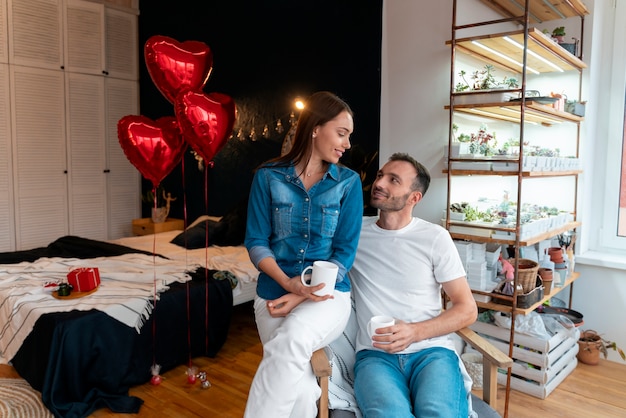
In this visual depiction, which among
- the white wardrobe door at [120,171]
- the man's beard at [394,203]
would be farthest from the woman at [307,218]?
the white wardrobe door at [120,171]

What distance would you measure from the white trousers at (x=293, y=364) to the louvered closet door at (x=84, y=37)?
4.62m

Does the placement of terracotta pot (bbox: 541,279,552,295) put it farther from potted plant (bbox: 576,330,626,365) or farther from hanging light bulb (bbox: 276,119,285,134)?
→ hanging light bulb (bbox: 276,119,285,134)

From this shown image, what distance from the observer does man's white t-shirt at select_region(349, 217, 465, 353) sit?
5.96 feet

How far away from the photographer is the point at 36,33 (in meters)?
4.81

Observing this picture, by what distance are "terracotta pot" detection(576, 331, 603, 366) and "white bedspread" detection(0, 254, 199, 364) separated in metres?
2.56

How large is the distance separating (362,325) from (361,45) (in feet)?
7.40

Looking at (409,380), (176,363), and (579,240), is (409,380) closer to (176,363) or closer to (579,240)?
(176,363)

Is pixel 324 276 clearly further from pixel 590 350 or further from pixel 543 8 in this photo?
pixel 543 8

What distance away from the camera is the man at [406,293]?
1.65 metres

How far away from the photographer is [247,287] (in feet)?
11.1

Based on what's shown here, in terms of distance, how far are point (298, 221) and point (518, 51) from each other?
1849 millimetres

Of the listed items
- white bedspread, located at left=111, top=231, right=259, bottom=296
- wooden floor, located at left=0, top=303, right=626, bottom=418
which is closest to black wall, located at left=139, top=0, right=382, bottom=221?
white bedspread, located at left=111, top=231, right=259, bottom=296

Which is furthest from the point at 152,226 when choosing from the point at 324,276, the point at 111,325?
the point at 324,276

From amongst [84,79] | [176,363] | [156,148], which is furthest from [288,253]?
[84,79]
